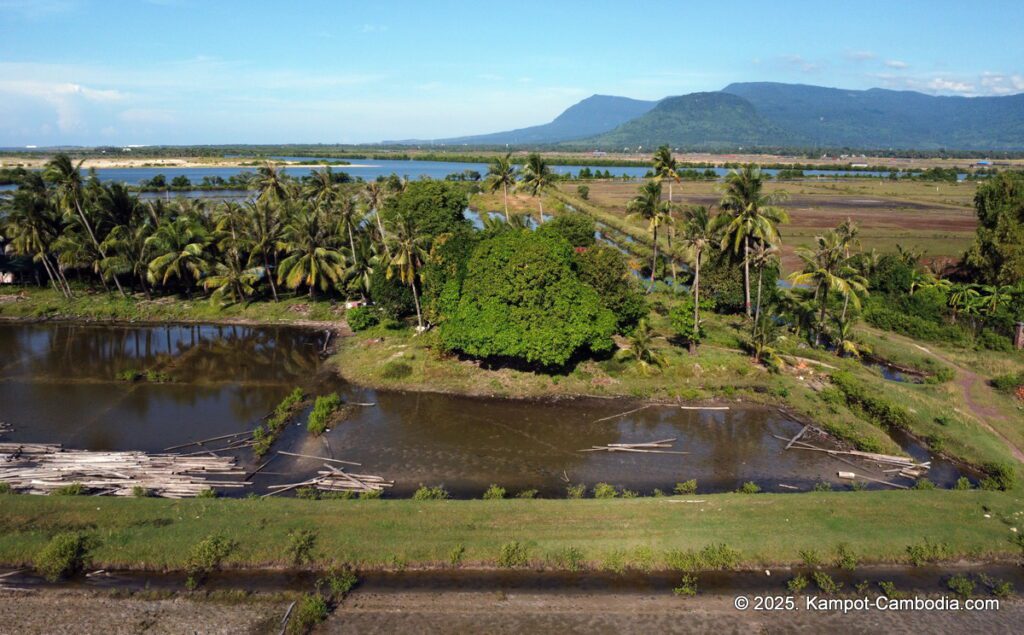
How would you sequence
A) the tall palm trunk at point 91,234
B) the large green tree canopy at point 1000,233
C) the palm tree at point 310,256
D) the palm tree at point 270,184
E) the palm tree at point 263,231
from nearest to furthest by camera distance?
the large green tree canopy at point 1000,233
the tall palm trunk at point 91,234
the palm tree at point 310,256
the palm tree at point 263,231
the palm tree at point 270,184

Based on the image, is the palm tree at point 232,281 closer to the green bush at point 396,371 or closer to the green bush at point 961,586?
the green bush at point 396,371

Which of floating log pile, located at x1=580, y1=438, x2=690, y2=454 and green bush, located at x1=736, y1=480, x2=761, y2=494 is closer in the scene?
green bush, located at x1=736, y1=480, x2=761, y2=494

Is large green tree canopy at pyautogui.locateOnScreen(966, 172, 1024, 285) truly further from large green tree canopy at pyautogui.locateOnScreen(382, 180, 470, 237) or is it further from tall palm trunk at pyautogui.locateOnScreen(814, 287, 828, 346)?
large green tree canopy at pyautogui.locateOnScreen(382, 180, 470, 237)

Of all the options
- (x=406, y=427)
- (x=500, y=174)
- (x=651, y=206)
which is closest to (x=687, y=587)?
(x=406, y=427)

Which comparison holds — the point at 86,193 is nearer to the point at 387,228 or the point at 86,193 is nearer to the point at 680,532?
the point at 387,228

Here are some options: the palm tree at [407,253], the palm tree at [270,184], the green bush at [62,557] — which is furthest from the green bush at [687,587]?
the palm tree at [270,184]

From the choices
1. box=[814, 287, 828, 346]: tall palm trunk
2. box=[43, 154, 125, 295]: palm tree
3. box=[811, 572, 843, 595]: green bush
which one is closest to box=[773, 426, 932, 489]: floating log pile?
box=[811, 572, 843, 595]: green bush

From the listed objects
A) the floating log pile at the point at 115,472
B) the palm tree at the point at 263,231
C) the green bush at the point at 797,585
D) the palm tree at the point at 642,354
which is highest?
the palm tree at the point at 263,231
